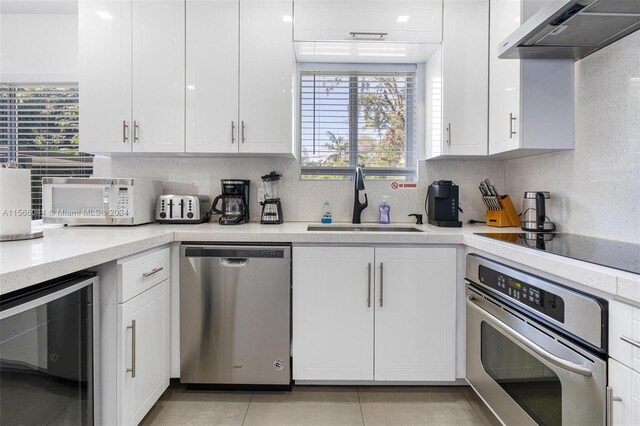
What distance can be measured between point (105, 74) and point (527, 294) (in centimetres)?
256

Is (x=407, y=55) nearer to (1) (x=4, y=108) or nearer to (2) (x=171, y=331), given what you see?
(2) (x=171, y=331)

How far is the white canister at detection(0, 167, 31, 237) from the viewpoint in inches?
49.0

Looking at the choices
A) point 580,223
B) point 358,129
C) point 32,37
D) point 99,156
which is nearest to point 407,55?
point 358,129

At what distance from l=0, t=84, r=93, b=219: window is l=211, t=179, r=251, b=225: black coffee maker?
1.17 metres

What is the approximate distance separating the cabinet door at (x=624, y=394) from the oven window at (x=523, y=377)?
0.60 feet

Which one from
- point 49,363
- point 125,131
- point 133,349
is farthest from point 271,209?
point 49,363

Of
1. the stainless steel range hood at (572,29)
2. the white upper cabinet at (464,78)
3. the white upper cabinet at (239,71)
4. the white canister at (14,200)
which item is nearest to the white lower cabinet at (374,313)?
the white upper cabinet at (464,78)

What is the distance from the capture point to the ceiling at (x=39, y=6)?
7.67 feet

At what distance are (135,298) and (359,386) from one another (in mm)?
1319

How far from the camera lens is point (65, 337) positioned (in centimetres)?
118

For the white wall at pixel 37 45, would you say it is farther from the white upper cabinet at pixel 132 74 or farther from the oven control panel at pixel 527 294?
the oven control panel at pixel 527 294

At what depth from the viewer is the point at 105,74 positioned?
215 centimetres

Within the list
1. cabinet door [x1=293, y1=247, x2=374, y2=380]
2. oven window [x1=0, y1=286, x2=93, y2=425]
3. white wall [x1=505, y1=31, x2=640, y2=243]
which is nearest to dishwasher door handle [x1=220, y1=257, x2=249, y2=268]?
cabinet door [x1=293, y1=247, x2=374, y2=380]

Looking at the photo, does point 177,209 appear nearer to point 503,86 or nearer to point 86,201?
point 86,201
